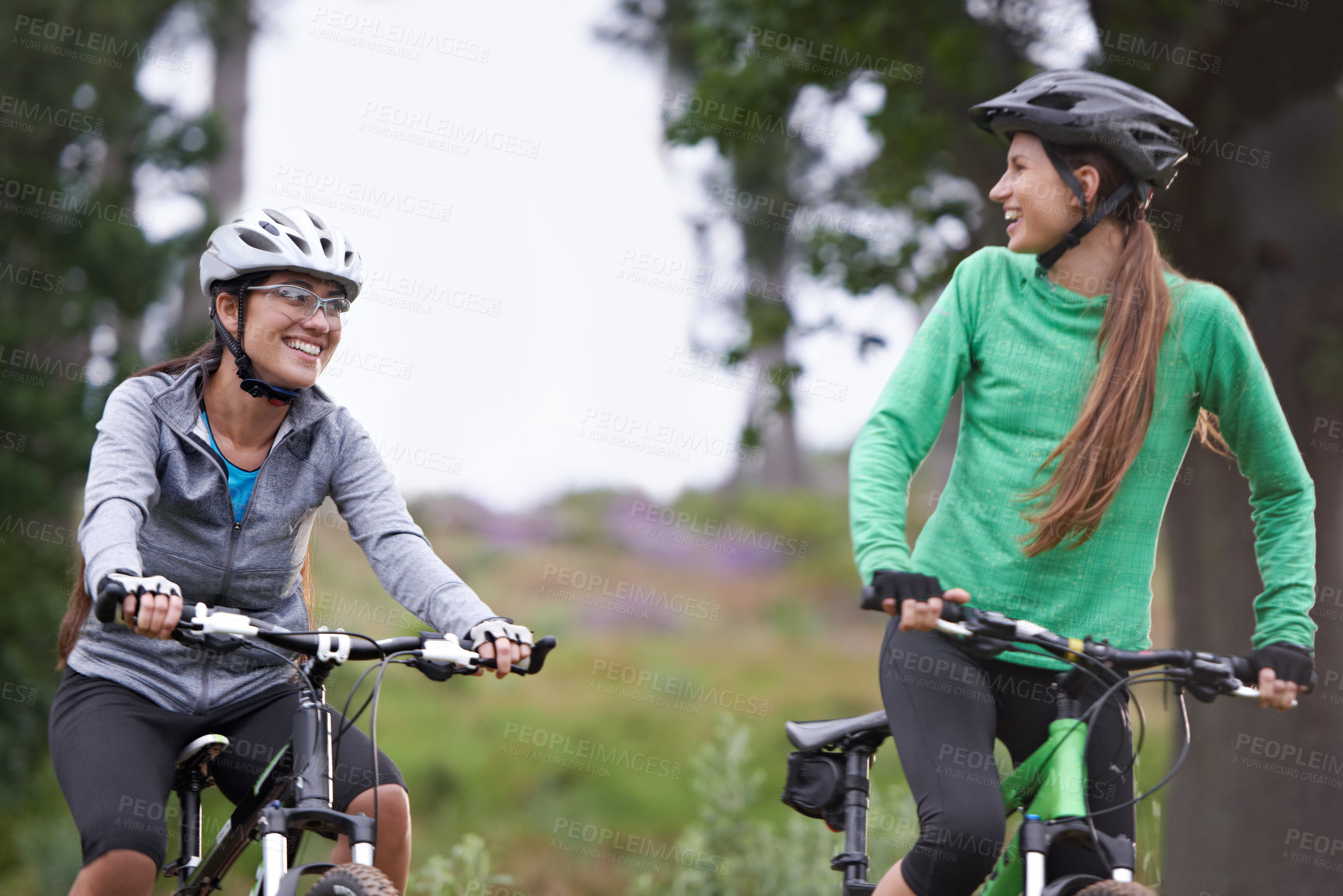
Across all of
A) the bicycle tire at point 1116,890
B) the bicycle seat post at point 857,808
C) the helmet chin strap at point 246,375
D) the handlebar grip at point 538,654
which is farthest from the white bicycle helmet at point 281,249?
the bicycle tire at point 1116,890

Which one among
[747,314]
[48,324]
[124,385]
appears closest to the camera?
[124,385]

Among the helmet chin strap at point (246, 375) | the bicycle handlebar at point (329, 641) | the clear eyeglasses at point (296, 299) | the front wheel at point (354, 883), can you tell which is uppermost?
the clear eyeglasses at point (296, 299)

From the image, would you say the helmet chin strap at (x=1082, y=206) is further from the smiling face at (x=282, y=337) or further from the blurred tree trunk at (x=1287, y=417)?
the blurred tree trunk at (x=1287, y=417)

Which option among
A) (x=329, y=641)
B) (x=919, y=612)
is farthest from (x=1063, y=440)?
(x=329, y=641)

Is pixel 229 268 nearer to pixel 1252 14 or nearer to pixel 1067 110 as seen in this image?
pixel 1067 110

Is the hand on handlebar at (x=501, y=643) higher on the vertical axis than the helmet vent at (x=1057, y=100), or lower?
lower

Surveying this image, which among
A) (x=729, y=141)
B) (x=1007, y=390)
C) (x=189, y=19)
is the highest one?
(x=189, y=19)

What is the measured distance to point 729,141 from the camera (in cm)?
822

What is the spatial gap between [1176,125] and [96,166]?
10.4m

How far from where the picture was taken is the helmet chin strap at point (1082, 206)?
3.34m

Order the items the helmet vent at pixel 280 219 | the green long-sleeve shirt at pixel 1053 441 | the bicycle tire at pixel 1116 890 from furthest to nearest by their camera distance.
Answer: the helmet vent at pixel 280 219 < the green long-sleeve shirt at pixel 1053 441 < the bicycle tire at pixel 1116 890

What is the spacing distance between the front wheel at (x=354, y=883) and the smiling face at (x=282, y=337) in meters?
1.33

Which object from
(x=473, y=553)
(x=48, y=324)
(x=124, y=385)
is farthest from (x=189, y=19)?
(x=124, y=385)

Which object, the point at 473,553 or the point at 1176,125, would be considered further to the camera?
the point at 473,553
